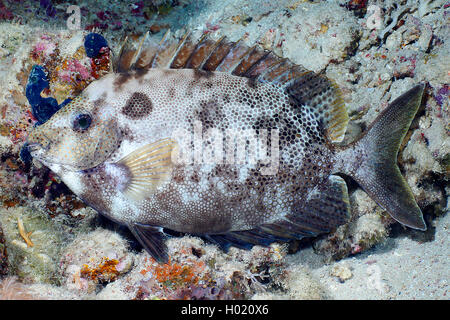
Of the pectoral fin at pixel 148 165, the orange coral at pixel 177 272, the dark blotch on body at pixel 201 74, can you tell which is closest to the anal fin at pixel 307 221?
the orange coral at pixel 177 272

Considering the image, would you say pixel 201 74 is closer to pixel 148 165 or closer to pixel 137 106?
pixel 137 106

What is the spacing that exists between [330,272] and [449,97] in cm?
200

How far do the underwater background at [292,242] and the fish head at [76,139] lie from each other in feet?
1.66

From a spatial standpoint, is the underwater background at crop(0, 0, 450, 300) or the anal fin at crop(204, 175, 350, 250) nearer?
the underwater background at crop(0, 0, 450, 300)

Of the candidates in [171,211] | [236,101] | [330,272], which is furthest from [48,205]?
[330,272]

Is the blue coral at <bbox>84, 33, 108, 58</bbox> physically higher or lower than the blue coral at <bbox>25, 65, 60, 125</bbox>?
higher

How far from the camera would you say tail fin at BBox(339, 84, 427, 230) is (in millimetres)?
2643

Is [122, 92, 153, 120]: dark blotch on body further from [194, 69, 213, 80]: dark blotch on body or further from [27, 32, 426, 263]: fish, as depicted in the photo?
[194, 69, 213, 80]: dark blotch on body

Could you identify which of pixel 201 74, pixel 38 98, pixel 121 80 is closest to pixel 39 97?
pixel 38 98

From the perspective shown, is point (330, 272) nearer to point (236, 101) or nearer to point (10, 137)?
point (236, 101)

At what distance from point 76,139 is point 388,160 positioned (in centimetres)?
264

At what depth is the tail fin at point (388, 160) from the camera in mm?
2643

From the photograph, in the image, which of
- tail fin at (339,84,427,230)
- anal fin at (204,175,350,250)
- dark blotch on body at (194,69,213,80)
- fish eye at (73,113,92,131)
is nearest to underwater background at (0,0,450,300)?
anal fin at (204,175,350,250)

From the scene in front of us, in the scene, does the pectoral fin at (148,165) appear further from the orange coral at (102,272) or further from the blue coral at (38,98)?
the blue coral at (38,98)
